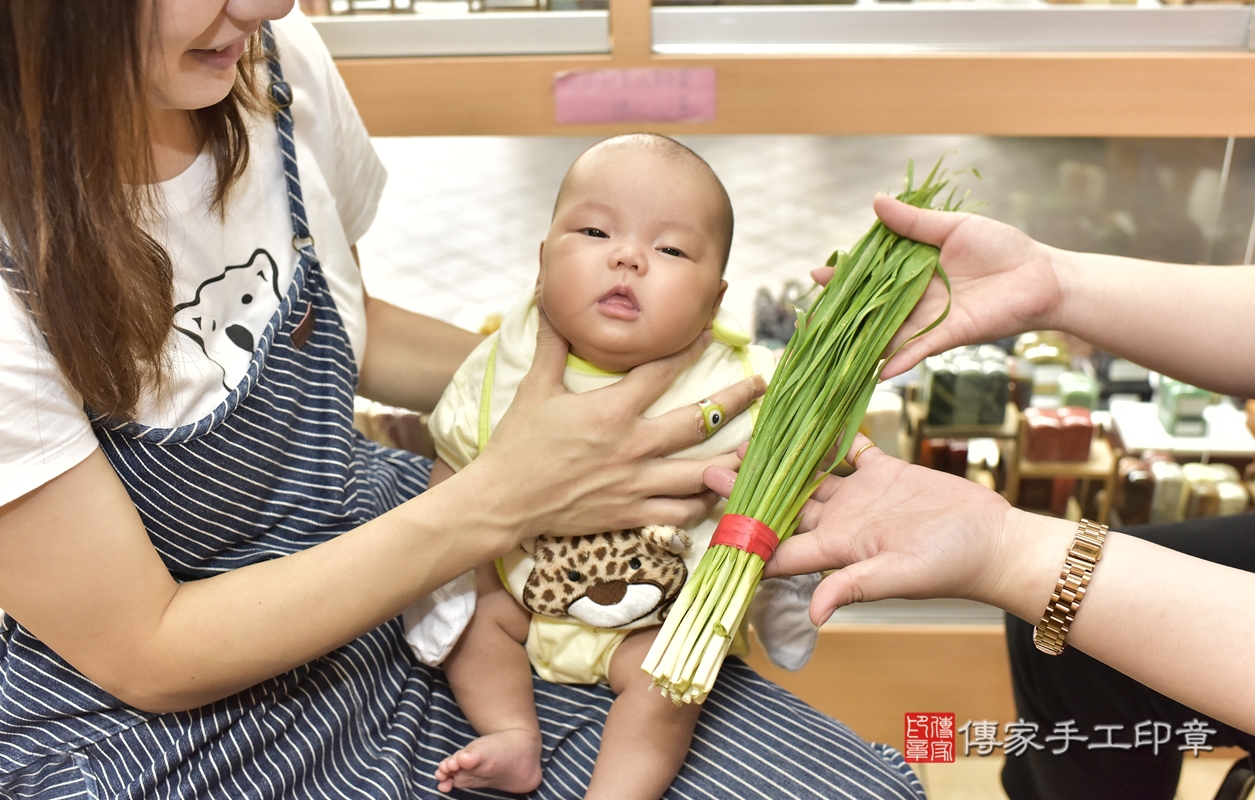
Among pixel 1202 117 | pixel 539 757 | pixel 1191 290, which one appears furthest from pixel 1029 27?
pixel 539 757

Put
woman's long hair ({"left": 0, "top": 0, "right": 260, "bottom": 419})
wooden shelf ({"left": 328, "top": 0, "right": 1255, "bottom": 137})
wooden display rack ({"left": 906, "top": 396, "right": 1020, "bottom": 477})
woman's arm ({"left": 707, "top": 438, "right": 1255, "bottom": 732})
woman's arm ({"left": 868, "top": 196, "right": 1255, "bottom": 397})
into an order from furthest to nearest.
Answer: wooden display rack ({"left": 906, "top": 396, "right": 1020, "bottom": 477}) < wooden shelf ({"left": 328, "top": 0, "right": 1255, "bottom": 137}) < woman's arm ({"left": 868, "top": 196, "right": 1255, "bottom": 397}) < woman's arm ({"left": 707, "top": 438, "right": 1255, "bottom": 732}) < woman's long hair ({"left": 0, "top": 0, "right": 260, "bottom": 419})

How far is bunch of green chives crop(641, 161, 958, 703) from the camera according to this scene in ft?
3.39

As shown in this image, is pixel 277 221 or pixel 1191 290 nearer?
pixel 277 221

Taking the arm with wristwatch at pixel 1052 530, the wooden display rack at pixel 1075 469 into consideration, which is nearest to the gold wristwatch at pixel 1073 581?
the arm with wristwatch at pixel 1052 530

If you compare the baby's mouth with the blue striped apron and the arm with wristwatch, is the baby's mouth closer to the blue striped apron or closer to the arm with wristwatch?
the arm with wristwatch

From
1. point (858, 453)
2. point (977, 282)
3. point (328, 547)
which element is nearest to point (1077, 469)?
point (977, 282)

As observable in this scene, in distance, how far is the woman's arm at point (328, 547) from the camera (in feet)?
3.06

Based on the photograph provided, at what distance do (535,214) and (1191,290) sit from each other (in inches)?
53.3

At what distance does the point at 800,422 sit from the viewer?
3.72ft

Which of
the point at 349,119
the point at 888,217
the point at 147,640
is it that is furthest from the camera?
the point at 349,119

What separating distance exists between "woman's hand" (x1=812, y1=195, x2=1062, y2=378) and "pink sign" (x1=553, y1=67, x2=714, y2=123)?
0.49m

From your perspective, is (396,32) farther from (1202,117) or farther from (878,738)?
(878,738)

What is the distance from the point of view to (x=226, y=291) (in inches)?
45.0

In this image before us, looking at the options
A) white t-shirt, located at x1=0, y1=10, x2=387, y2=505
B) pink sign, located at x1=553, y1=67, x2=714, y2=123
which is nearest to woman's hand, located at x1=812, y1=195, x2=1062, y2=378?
pink sign, located at x1=553, y1=67, x2=714, y2=123
